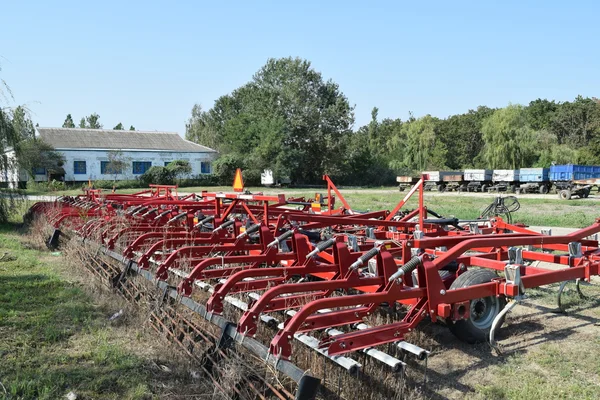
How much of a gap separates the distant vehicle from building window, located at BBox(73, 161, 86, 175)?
14523 mm

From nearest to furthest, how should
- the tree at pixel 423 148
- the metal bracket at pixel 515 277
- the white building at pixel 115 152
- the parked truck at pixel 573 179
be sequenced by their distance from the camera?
the metal bracket at pixel 515 277 → the parked truck at pixel 573 179 → the white building at pixel 115 152 → the tree at pixel 423 148

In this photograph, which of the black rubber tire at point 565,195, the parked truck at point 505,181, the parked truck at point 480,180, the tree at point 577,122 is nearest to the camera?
the black rubber tire at point 565,195

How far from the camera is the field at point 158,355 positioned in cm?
373

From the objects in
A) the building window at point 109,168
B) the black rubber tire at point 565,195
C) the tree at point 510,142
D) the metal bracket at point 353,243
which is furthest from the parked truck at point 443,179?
the metal bracket at point 353,243

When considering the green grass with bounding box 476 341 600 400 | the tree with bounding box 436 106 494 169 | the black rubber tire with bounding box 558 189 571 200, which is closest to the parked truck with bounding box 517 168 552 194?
the black rubber tire with bounding box 558 189 571 200

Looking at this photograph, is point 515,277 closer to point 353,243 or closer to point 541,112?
point 353,243

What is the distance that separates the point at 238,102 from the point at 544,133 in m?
43.7

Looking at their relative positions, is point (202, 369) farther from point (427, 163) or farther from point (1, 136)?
point (427, 163)

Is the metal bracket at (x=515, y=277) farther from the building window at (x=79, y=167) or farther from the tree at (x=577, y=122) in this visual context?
the tree at (x=577, y=122)

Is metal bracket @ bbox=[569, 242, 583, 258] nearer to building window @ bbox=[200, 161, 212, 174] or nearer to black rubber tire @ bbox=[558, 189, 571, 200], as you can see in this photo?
black rubber tire @ bbox=[558, 189, 571, 200]

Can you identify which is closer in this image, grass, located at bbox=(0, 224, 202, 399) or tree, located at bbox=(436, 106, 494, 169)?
grass, located at bbox=(0, 224, 202, 399)

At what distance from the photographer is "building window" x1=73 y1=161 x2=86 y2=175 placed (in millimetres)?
40844

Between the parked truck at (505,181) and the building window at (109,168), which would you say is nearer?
the parked truck at (505,181)

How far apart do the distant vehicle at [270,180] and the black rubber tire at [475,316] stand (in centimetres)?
3900
